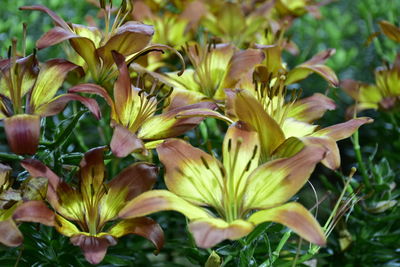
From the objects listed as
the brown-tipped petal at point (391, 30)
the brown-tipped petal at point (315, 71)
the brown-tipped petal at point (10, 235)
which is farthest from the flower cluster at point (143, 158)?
the brown-tipped petal at point (391, 30)

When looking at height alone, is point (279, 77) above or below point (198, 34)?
above

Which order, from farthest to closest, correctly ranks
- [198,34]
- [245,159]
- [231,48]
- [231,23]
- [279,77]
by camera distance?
1. [198,34]
2. [231,23]
3. [231,48]
4. [279,77]
5. [245,159]

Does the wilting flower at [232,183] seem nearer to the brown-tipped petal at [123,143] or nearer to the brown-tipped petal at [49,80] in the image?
the brown-tipped petal at [123,143]

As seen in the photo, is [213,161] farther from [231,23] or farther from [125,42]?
[231,23]

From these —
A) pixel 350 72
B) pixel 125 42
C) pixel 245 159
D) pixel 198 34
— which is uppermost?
pixel 125 42

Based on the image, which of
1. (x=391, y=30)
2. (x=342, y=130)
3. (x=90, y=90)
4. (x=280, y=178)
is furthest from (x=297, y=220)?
(x=391, y=30)

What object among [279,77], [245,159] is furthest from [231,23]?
[245,159]

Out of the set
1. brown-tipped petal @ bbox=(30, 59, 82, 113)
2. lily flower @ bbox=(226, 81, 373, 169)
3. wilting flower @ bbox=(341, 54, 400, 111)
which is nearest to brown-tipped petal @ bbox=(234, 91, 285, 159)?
lily flower @ bbox=(226, 81, 373, 169)

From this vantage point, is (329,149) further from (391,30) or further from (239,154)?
(391,30)
